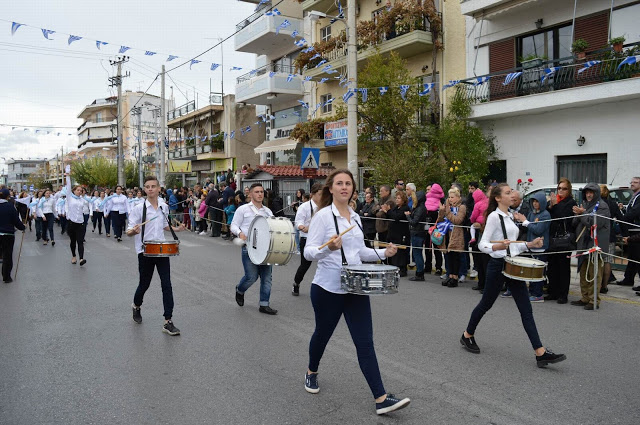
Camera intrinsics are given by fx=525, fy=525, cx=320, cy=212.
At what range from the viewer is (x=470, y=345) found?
590cm

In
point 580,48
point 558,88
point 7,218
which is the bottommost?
point 7,218

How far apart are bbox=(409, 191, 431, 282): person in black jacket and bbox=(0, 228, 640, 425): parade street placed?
1.61m

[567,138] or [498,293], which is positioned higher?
[567,138]

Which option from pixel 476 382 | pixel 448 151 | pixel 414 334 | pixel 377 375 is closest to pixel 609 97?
pixel 448 151

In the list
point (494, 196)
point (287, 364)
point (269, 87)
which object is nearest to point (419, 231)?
point (494, 196)

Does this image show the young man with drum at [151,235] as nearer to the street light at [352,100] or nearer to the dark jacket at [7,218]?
the dark jacket at [7,218]

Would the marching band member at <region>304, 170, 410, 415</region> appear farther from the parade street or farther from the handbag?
the handbag

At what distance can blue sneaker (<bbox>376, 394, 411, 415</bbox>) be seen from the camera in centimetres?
418

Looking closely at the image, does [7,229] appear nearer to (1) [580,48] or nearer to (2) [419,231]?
(2) [419,231]

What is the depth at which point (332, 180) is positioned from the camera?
4.53 meters

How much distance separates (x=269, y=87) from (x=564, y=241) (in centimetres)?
2417

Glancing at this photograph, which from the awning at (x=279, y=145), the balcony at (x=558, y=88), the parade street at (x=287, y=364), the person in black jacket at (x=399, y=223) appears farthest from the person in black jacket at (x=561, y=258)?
the awning at (x=279, y=145)

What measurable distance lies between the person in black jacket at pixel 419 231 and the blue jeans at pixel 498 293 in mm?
5040

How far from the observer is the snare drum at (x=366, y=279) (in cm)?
415
